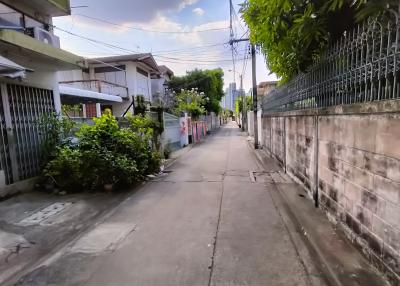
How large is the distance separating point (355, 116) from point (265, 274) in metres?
2.15

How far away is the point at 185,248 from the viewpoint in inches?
134

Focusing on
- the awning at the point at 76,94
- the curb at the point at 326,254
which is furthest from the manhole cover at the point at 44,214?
the awning at the point at 76,94

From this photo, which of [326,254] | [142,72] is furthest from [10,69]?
[142,72]

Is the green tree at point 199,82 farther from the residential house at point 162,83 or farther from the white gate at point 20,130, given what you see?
the white gate at point 20,130

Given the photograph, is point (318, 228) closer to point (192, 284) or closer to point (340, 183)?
point (340, 183)

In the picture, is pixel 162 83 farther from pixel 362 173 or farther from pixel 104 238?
pixel 362 173

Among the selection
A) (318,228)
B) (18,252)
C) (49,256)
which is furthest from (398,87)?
(18,252)

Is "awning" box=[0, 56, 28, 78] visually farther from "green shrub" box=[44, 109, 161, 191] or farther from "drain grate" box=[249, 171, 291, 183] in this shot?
"drain grate" box=[249, 171, 291, 183]

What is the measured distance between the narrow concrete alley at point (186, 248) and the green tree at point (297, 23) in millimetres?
2790

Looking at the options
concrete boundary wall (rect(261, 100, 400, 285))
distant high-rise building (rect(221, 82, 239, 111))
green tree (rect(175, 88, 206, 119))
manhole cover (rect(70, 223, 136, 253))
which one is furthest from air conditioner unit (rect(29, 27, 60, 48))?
distant high-rise building (rect(221, 82, 239, 111))

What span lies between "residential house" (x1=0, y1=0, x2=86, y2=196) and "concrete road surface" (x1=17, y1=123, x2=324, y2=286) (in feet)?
9.37

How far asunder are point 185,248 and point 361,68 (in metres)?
3.09

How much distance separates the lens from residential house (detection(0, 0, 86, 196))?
18.4 feet

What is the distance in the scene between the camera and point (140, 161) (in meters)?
7.24
